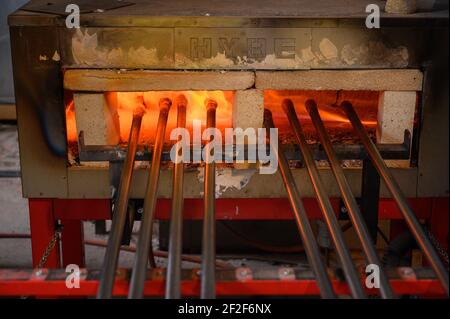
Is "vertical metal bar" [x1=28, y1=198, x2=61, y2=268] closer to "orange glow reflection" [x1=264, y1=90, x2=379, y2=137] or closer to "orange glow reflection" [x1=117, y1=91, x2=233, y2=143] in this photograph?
"orange glow reflection" [x1=117, y1=91, x2=233, y2=143]

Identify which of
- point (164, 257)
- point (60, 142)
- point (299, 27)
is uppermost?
point (299, 27)

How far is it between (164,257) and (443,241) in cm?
261

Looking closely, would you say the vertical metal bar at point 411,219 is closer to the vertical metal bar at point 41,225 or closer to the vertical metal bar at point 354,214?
the vertical metal bar at point 354,214

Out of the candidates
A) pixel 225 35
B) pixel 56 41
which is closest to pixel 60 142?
pixel 56 41

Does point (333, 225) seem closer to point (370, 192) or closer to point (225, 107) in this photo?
point (370, 192)

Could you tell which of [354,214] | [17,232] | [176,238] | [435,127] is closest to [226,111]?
[435,127]

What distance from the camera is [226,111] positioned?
3.64 meters

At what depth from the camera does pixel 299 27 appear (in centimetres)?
304

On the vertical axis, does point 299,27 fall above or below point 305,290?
above

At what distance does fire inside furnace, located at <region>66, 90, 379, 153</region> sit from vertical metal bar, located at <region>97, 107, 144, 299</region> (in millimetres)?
460

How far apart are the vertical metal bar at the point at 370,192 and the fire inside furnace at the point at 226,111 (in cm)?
30

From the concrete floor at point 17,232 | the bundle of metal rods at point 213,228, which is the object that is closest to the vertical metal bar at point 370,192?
the bundle of metal rods at point 213,228

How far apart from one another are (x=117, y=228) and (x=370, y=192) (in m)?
1.36
